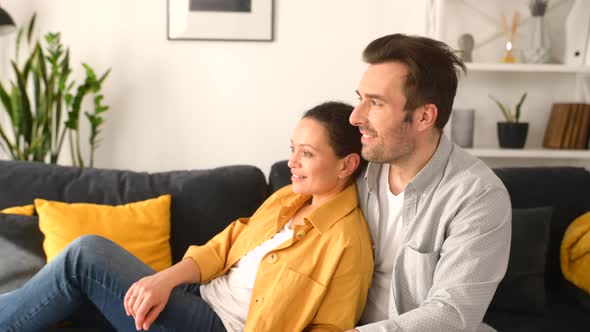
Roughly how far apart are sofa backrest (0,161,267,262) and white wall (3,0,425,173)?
24.9 inches

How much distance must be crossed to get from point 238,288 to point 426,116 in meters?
0.69

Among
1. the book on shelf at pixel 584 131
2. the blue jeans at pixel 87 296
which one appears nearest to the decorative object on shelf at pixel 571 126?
the book on shelf at pixel 584 131

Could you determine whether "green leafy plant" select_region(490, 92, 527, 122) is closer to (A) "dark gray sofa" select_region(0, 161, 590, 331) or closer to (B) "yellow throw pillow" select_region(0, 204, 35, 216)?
(A) "dark gray sofa" select_region(0, 161, 590, 331)

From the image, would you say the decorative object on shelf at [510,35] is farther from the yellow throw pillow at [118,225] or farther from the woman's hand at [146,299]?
the woman's hand at [146,299]

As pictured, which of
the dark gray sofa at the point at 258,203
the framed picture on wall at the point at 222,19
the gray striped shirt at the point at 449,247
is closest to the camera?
the gray striped shirt at the point at 449,247

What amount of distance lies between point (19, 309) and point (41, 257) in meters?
0.46

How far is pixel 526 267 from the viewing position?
2.28m

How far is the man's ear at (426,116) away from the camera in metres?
1.72

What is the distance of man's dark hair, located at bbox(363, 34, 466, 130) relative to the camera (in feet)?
5.56

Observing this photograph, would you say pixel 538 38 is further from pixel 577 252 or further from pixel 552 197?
pixel 577 252

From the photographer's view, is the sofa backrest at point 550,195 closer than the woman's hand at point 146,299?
No

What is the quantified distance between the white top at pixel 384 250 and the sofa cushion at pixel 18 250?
3.53 feet

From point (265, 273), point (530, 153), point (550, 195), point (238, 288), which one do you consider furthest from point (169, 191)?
point (530, 153)

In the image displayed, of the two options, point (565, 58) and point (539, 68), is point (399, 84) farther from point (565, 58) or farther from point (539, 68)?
point (565, 58)
